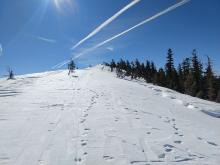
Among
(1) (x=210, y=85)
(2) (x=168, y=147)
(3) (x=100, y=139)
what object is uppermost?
(1) (x=210, y=85)

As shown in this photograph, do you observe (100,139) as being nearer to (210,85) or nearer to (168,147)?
(168,147)

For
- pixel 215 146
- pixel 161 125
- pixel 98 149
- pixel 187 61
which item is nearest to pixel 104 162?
pixel 98 149

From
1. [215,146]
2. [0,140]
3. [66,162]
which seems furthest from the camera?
[215,146]

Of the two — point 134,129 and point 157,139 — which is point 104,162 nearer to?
point 157,139

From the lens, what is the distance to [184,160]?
6.53m

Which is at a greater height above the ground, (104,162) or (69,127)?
(69,127)

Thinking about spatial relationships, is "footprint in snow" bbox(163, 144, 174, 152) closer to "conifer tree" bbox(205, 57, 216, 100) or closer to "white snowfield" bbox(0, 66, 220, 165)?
"white snowfield" bbox(0, 66, 220, 165)

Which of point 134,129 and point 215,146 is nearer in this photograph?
point 215,146

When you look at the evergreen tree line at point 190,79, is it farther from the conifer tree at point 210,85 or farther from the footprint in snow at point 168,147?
the footprint in snow at point 168,147

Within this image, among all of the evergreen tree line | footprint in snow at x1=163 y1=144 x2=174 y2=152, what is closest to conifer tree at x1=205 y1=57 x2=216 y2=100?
the evergreen tree line

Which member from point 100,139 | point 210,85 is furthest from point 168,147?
point 210,85

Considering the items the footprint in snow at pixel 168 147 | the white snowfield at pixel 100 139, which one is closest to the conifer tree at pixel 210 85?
the white snowfield at pixel 100 139

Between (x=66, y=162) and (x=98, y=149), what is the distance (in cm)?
121

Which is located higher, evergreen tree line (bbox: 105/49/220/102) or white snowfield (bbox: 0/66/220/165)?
evergreen tree line (bbox: 105/49/220/102)
